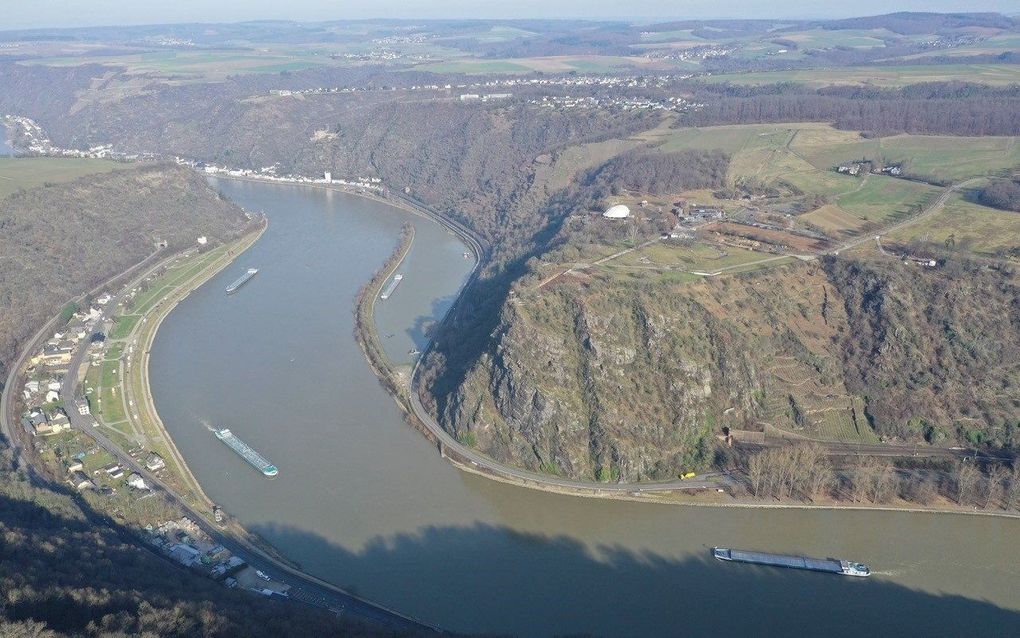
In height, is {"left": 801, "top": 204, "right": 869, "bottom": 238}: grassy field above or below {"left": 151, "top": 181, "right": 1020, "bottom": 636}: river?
above

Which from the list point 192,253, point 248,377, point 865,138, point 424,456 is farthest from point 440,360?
point 865,138

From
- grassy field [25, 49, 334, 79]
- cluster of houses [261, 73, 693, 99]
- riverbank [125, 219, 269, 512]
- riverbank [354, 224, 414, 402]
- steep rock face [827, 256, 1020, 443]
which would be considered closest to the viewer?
riverbank [125, 219, 269, 512]

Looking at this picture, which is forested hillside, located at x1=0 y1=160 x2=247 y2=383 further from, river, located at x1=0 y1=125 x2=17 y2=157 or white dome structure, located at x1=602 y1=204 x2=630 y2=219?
river, located at x1=0 y1=125 x2=17 y2=157

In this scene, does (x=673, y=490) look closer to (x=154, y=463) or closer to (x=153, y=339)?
(x=154, y=463)

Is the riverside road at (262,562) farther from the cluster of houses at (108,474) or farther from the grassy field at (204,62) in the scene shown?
the grassy field at (204,62)

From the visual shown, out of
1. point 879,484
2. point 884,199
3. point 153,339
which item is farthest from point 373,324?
point 884,199

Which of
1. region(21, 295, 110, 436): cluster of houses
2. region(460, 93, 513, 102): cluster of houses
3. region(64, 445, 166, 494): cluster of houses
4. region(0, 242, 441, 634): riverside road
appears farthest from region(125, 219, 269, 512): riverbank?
region(460, 93, 513, 102): cluster of houses

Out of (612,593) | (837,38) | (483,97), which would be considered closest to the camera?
(612,593)
